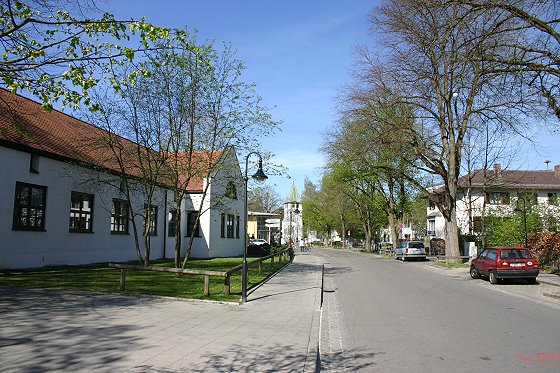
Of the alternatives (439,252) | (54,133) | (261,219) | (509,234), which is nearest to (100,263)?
(54,133)

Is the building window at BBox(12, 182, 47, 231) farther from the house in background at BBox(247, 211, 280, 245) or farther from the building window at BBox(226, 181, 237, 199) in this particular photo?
the house in background at BBox(247, 211, 280, 245)

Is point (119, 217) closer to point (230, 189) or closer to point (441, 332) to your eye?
point (230, 189)

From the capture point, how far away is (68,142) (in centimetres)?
Result: 2273

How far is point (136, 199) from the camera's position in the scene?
2722 cm

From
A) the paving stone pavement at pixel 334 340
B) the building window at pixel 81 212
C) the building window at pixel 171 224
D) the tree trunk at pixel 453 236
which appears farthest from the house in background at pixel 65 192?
the tree trunk at pixel 453 236

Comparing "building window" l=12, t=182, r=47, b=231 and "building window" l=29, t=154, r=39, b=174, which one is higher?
"building window" l=29, t=154, r=39, b=174

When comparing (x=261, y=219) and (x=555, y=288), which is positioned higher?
(x=261, y=219)

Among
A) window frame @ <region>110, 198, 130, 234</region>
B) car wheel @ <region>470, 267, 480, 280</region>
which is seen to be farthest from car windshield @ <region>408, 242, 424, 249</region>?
window frame @ <region>110, 198, 130, 234</region>

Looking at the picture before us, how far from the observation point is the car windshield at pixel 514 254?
63.1ft

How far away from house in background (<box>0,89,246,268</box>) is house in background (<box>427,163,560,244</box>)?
26131 millimetres

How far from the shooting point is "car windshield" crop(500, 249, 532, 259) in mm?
19219

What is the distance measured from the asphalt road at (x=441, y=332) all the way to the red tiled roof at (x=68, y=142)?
7.79 m

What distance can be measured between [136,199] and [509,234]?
24.2 metres

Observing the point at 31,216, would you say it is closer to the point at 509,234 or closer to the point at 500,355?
the point at 500,355
